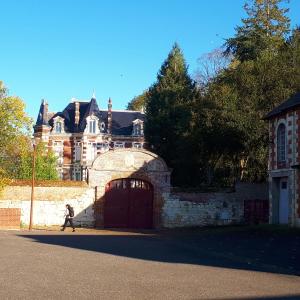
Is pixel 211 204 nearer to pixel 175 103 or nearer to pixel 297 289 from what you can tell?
pixel 175 103

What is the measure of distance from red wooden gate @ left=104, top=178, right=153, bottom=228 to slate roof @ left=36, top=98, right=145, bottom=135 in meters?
35.4

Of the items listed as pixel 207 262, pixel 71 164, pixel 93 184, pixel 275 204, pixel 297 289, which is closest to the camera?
pixel 297 289

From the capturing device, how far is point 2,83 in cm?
3747

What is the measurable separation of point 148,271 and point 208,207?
829 inches

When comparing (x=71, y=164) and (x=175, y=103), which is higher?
(x=175, y=103)

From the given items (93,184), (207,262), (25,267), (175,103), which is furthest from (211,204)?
(25,267)

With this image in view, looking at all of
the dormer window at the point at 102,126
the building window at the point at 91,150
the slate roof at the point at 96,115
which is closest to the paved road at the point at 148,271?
the building window at the point at 91,150

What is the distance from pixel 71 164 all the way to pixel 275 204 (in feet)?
134

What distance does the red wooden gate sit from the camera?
32531 millimetres

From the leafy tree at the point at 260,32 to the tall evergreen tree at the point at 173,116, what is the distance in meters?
5.64

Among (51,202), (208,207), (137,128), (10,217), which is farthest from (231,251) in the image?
(137,128)

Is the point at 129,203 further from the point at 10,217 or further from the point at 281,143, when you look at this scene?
the point at 281,143

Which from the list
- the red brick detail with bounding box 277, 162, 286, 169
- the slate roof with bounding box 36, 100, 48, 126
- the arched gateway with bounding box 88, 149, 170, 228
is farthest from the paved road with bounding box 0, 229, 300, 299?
the slate roof with bounding box 36, 100, 48, 126

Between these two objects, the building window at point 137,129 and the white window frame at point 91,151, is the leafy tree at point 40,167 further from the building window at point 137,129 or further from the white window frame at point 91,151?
the building window at point 137,129
